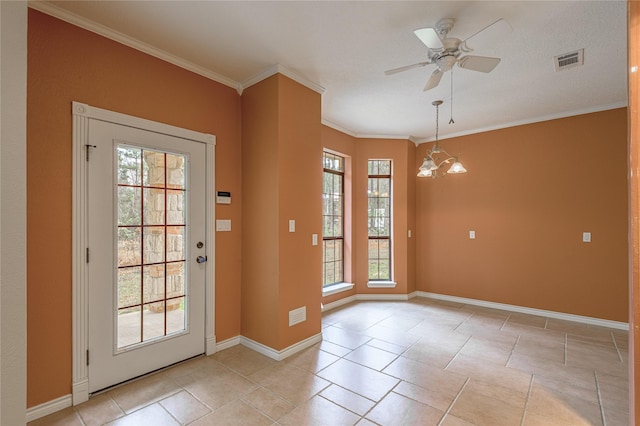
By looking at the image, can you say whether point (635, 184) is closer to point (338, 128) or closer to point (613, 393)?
point (613, 393)

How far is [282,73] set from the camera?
292 centimetres

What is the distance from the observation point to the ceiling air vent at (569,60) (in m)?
2.62

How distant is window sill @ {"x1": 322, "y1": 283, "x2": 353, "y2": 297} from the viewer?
4.46 metres

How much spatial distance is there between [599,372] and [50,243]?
4.64m

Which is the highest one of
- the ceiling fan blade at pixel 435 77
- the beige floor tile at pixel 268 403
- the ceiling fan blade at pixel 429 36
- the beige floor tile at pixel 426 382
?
the ceiling fan blade at pixel 429 36

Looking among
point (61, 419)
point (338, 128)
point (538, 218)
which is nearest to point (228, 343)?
point (61, 419)

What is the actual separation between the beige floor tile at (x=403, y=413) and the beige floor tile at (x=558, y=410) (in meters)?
0.62

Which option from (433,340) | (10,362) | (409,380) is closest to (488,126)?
(433,340)

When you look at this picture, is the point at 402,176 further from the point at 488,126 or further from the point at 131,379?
the point at 131,379

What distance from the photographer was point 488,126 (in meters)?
4.65

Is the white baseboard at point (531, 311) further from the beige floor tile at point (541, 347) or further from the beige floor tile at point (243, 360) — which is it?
the beige floor tile at point (243, 360)

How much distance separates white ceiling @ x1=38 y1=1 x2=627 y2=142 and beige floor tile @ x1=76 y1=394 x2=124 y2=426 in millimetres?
2822

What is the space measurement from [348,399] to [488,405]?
1.04 meters

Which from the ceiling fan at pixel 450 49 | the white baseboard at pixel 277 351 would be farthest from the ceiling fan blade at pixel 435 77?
the white baseboard at pixel 277 351
